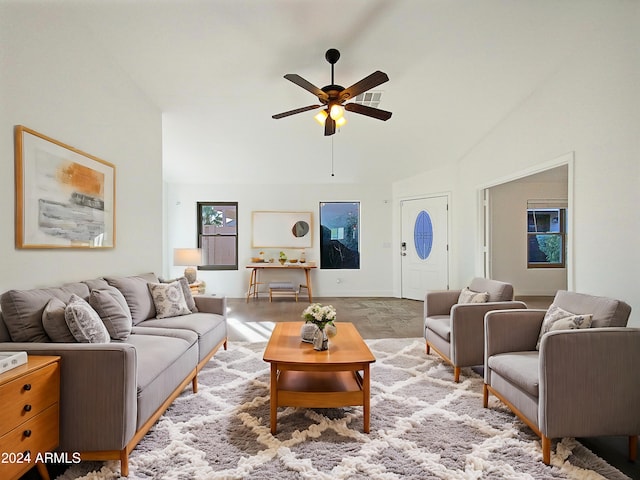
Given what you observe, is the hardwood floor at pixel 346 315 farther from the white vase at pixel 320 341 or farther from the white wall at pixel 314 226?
the white vase at pixel 320 341

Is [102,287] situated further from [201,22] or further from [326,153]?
[326,153]

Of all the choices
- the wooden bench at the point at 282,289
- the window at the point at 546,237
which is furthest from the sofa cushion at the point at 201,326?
the window at the point at 546,237

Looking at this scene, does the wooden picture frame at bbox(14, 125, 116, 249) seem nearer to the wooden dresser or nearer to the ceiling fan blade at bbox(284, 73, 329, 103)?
the wooden dresser

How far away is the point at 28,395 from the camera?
1.56 meters

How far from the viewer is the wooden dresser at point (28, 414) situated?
1452mm

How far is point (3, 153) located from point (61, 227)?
0.66 meters

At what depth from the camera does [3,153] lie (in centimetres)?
212

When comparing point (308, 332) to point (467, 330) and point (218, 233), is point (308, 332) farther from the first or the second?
point (218, 233)

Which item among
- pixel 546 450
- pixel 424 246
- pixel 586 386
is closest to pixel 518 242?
pixel 424 246

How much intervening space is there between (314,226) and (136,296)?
473 centimetres

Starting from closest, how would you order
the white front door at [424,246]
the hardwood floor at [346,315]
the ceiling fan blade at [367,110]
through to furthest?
the ceiling fan blade at [367,110] < the hardwood floor at [346,315] < the white front door at [424,246]

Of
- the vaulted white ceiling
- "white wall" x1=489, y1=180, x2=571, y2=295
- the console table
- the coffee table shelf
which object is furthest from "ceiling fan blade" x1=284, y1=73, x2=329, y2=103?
"white wall" x1=489, y1=180, x2=571, y2=295

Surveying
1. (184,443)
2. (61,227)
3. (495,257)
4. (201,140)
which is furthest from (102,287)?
(495,257)

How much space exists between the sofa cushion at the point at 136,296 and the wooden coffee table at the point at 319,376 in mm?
1272
